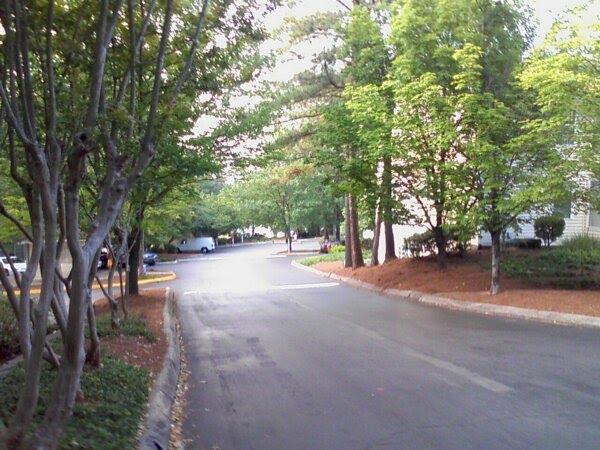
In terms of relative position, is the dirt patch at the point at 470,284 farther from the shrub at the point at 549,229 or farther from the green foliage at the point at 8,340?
the green foliage at the point at 8,340

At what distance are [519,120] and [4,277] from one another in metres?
12.9

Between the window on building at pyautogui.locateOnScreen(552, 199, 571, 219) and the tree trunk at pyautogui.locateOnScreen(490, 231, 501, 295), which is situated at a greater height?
the window on building at pyautogui.locateOnScreen(552, 199, 571, 219)

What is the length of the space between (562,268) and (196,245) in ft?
154

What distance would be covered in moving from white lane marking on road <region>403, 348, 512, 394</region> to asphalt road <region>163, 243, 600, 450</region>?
0.01 metres

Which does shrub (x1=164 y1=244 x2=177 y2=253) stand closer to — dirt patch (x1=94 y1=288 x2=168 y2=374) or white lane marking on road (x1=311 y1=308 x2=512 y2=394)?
dirt patch (x1=94 y1=288 x2=168 y2=374)

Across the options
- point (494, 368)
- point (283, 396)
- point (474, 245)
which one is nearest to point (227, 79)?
point (283, 396)

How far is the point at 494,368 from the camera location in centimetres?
844

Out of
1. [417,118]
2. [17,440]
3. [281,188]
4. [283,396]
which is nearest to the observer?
[17,440]

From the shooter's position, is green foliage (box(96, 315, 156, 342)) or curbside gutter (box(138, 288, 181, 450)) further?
green foliage (box(96, 315, 156, 342))

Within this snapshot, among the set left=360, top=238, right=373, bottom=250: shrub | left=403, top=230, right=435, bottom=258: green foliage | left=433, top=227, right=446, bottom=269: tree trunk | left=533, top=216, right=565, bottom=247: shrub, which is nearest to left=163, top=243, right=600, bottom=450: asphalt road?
left=433, top=227, right=446, bottom=269: tree trunk

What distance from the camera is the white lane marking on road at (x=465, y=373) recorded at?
7.35 m

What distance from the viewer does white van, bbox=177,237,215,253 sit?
6080cm

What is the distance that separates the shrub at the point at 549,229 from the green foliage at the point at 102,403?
1730cm

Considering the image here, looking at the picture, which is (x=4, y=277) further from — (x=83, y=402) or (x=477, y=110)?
(x=477, y=110)
